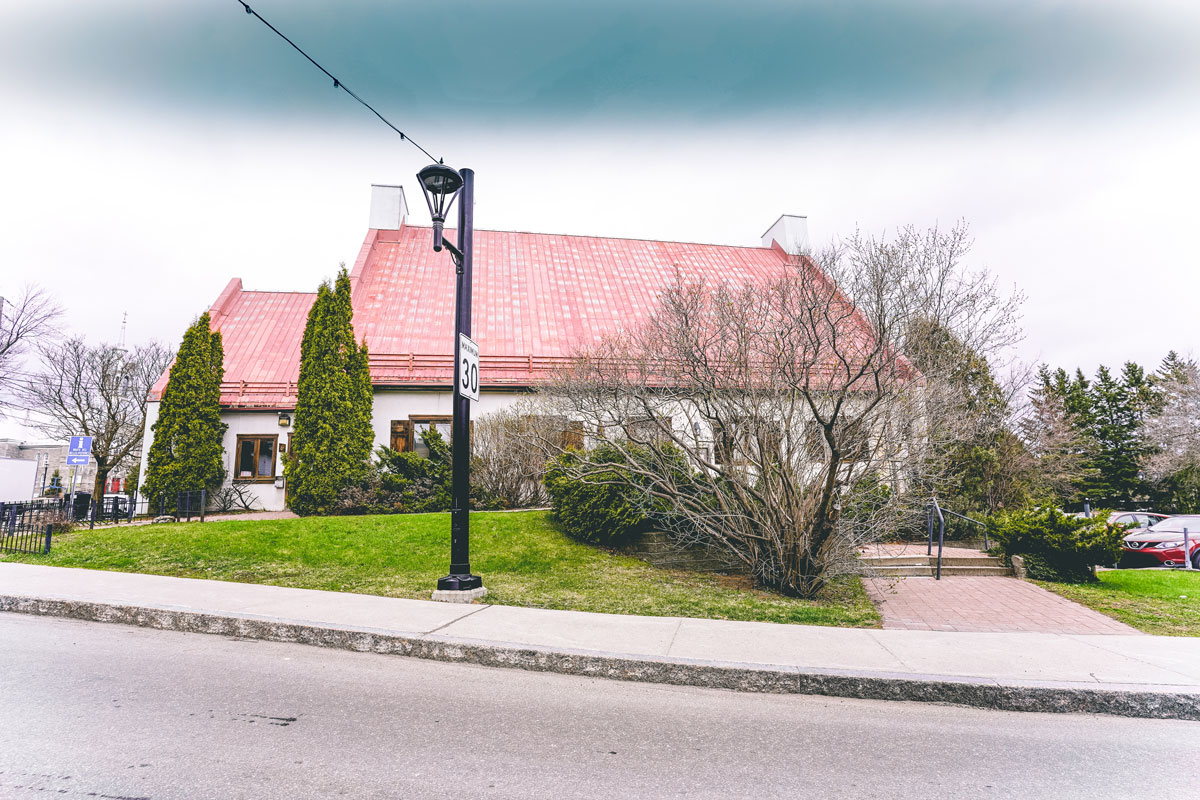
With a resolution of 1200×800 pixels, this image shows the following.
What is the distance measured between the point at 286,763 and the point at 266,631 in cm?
350

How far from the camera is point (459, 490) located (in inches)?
325

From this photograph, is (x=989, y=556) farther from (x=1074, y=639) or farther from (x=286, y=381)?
(x=286, y=381)

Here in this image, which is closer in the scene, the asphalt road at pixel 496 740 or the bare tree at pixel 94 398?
the asphalt road at pixel 496 740

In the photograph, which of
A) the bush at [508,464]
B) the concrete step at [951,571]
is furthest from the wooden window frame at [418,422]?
the concrete step at [951,571]

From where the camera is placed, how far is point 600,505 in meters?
12.1

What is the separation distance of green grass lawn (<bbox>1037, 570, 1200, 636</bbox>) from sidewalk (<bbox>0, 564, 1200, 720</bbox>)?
1355 mm

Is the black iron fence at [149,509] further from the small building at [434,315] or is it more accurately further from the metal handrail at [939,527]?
the metal handrail at [939,527]

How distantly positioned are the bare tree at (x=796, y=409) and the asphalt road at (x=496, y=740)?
14.8 ft

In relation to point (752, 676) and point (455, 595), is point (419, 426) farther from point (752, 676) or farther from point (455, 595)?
point (752, 676)

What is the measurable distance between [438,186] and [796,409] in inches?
245

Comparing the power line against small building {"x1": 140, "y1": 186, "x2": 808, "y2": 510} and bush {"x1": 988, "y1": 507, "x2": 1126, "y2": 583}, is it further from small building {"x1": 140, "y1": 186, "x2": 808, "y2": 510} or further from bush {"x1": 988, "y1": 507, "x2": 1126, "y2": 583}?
bush {"x1": 988, "y1": 507, "x2": 1126, "y2": 583}

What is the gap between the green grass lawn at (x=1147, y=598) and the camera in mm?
8602

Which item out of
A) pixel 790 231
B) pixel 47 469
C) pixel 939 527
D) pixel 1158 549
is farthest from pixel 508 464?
A: pixel 47 469

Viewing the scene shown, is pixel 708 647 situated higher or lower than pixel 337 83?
lower
